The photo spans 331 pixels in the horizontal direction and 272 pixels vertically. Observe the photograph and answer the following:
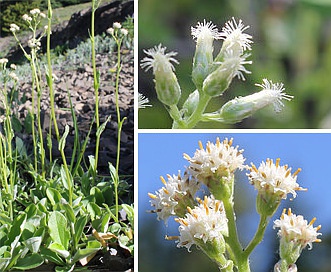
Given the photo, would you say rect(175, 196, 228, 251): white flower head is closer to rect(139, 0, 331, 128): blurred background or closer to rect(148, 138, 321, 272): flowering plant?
rect(148, 138, 321, 272): flowering plant

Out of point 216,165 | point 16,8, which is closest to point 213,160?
point 216,165

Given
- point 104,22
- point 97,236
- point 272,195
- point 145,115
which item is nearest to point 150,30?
point 145,115

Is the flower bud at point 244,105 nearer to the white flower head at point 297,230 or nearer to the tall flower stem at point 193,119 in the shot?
the tall flower stem at point 193,119

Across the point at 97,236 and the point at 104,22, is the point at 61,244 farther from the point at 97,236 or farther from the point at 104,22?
the point at 104,22

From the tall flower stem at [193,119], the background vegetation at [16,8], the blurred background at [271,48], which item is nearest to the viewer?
the tall flower stem at [193,119]

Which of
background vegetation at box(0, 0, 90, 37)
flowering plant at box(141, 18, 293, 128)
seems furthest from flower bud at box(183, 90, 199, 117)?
background vegetation at box(0, 0, 90, 37)

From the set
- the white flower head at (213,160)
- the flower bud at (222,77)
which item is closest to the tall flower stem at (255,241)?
the white flower head at (213,160)
